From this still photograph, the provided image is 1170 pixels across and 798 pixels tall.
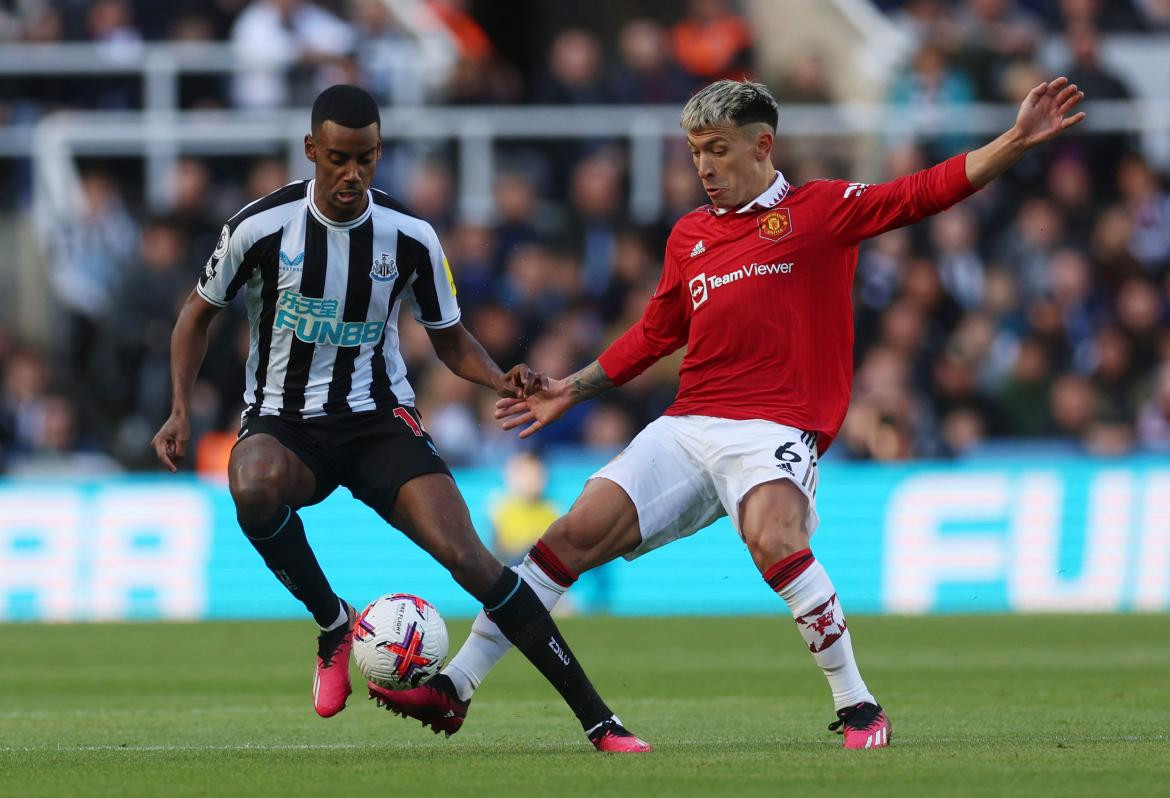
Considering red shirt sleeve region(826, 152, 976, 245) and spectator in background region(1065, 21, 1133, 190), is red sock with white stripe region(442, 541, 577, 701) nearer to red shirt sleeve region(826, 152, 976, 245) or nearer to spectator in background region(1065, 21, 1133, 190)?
red shirt sleeve region(826, 152, 976, 245)

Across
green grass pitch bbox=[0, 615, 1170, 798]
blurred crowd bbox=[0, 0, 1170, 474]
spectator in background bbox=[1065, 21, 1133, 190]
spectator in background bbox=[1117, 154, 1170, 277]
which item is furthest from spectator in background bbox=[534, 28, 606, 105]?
green grass pitch bbox=[0, 615, 1170, 798]

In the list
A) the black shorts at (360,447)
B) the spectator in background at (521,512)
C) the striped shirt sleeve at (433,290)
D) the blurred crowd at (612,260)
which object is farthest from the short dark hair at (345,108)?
the spectator in background at (521,512)

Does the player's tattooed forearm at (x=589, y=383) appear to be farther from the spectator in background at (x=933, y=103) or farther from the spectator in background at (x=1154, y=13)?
the spectator in background at (x=1154, y=13)

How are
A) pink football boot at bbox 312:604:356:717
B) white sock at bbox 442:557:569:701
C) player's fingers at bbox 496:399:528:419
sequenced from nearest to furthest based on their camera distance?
white sock at bbox 442:557:569:701 < pink football boot at bbox 312:604:356:717 < player's fingers at bbox 496:399:528:419

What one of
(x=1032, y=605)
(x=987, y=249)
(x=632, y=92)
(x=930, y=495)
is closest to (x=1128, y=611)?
(x=1032, y=605)

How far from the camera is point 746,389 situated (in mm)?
7660

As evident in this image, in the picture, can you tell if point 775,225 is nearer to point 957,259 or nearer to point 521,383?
point 521,383

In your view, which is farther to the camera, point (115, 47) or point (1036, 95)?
point (115, 47)

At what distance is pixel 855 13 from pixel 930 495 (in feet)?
19.8

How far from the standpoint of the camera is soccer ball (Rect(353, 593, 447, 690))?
7.25 meters

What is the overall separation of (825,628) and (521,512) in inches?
350

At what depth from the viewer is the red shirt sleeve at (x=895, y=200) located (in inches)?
283

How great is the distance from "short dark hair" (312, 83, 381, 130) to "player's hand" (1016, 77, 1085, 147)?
2343mm

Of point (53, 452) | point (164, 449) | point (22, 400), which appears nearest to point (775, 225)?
point (164, 449)
